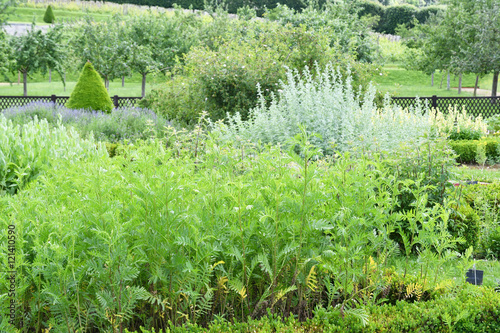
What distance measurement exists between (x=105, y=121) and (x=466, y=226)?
27.7ft

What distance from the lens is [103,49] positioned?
78.9ft

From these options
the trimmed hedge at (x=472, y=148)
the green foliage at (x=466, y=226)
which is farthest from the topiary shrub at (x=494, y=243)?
the trimmed hedge at (x=472, y=148)

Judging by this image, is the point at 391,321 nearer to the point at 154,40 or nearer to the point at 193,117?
the point at 193,117

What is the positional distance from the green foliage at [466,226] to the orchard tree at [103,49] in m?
21.6

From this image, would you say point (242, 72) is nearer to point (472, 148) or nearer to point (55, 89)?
point (472, 148)

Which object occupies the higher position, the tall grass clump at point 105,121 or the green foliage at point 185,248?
the green foliage at point 185,248

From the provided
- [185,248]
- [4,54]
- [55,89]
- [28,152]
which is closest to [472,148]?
[28,152]

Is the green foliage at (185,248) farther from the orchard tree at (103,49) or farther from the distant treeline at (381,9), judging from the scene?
the distant treeline at (381,9)

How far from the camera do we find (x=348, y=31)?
18406 millimetres

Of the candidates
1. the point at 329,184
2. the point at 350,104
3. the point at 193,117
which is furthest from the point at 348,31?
the point at 329,184

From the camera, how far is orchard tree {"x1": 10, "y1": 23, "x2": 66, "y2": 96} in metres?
23.3

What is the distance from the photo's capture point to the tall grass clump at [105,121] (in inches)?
407

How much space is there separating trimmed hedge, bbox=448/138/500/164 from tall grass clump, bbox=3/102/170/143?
6.59 m

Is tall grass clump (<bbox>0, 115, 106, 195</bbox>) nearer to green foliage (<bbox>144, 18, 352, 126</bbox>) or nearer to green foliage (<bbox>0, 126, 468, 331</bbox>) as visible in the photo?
green foliage (<bbox>0, 126, 468, 331</bbox>)
